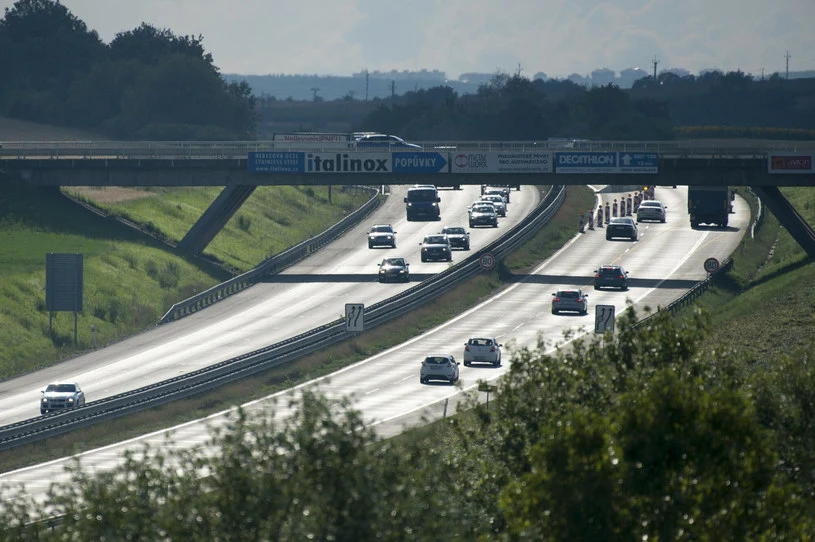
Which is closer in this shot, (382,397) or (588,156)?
(382,397)

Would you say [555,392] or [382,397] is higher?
[555,392]

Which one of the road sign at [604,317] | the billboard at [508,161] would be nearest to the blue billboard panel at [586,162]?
the billboard at [508,161]

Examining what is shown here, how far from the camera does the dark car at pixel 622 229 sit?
322ft

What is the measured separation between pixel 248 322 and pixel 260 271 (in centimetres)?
1333

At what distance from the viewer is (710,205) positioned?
102m

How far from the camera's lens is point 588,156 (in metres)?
84.1

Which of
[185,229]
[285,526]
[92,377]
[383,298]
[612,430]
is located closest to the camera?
[285,526]

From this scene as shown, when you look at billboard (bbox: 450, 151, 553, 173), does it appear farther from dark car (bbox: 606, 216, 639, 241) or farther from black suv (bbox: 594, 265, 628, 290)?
dark car (bbox: 606, 216, 639, 241)

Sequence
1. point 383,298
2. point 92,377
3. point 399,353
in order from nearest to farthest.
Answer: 1. point 92,377
2. point 399,353
3. point 383,298

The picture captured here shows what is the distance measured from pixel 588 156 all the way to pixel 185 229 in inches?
1168

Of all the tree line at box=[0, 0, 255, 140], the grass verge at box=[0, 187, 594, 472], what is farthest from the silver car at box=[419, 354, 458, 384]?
the tree line at box=[0, 0, 255, 140]

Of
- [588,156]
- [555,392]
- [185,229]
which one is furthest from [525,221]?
[555,392]

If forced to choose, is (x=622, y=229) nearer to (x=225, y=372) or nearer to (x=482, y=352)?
(x=482, y=352)

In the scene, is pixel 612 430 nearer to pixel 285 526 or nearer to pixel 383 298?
pixel 285 526
